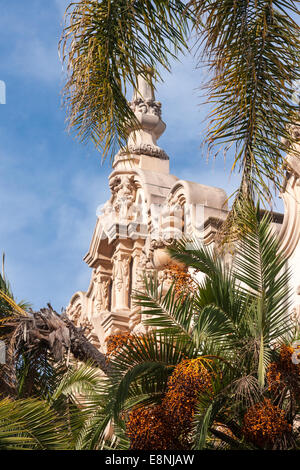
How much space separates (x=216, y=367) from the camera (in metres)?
12.2

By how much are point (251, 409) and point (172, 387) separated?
102cm

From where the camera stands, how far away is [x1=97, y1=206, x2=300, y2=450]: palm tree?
38.0 feet

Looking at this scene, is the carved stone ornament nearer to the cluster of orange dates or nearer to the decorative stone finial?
the decorative stone finial

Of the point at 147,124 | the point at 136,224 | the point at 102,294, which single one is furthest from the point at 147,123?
the point at 102,294

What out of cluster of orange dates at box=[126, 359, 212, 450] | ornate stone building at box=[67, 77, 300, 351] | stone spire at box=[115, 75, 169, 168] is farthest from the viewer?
stone spire at box=[115, 75, 169, 168]

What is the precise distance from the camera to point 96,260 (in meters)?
28.9

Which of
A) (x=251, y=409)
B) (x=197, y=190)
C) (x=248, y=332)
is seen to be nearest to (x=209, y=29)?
(x=248, y=332)

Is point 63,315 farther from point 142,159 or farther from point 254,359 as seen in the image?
point 142,159

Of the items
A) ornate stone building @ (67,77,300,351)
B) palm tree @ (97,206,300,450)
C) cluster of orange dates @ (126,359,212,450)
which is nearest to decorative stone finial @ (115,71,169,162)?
ornate stone building @ (67,77,300,351)

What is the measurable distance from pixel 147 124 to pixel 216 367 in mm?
18919

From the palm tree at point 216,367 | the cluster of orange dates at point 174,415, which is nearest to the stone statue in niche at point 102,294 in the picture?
the palm tree at point 216,367

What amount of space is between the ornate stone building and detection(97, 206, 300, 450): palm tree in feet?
26.2

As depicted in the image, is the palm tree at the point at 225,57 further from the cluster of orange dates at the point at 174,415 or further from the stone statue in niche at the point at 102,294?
the stone statue in niche at the point at 102,294

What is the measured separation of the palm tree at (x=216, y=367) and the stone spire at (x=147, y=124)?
16.6 meters
